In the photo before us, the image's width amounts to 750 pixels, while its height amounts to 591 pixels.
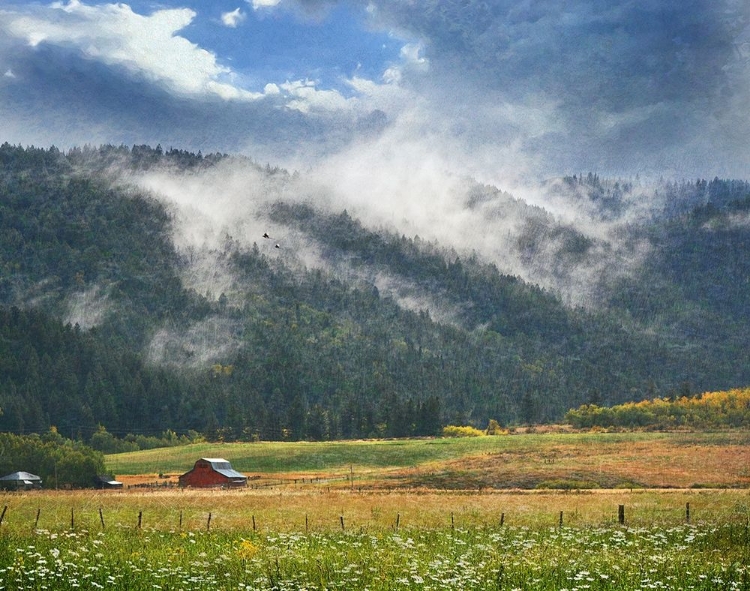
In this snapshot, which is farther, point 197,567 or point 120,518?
point 120,518

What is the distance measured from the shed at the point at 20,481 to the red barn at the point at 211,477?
2248 centimetres

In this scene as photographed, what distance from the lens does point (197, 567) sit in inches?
915

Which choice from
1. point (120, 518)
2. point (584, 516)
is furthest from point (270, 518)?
point (584, 516)

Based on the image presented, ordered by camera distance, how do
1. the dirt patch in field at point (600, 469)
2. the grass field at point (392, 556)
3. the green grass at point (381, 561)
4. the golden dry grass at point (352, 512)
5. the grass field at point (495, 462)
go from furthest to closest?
the grass field at point (495, 462), the dirt patch in field at point (600, 469), the golden dry grass at point (352, 512), the grass field at point (392, 556), the green grass at point (381, 561)

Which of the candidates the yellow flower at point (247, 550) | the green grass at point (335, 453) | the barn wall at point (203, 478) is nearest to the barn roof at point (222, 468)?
the barn wall at point (203, 478)

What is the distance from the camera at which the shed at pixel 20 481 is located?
4166 inches

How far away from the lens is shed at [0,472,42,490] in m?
106

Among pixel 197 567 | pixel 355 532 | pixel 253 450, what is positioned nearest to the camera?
pixel 197 567

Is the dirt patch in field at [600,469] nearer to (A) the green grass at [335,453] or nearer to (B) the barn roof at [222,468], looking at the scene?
(A) the green grass at [335,453]

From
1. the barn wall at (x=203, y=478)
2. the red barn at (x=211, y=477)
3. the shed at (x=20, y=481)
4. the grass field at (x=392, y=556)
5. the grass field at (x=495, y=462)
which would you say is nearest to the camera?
the grass field at (x=392, y=556)

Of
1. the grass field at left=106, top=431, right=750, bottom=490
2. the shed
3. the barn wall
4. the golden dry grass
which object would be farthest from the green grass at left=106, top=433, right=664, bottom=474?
the golden dry grass

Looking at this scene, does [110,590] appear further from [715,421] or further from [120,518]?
[715,421]

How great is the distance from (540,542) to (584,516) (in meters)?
18.7

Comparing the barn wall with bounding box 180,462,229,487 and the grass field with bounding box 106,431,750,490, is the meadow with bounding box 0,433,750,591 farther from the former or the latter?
the barn wall with bounding box 180,462,229,487
